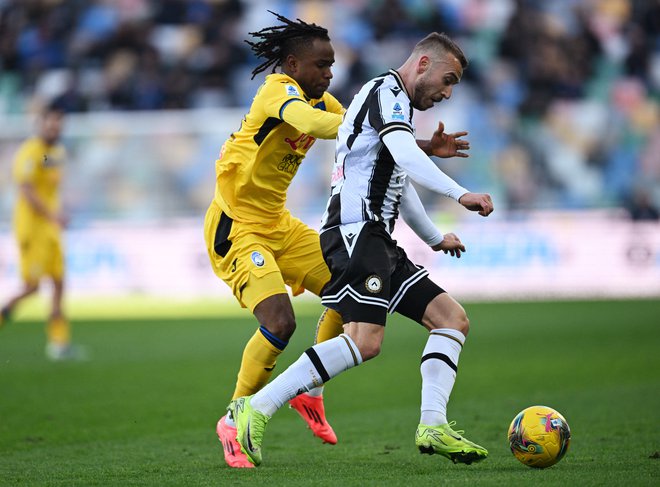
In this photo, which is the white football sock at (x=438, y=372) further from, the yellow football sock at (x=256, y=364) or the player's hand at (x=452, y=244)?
the yellow football sock at (x=256, y=364)

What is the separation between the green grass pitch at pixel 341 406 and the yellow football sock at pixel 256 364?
1.47 ft

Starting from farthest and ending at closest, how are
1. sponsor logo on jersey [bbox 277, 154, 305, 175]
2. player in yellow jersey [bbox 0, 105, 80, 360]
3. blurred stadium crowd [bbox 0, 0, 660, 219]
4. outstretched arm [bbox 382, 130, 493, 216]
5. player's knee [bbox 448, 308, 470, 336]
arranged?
blurred stadium crowd [bbox 0, 0, 660, 219] → player in yellow jersey [bbox 0, 105, 80, 360] → sponsor logo on jersey [bbox 277, 154, 305, 175] → player's knee [bbox 448, 308, 470, 336] → outstretched arm [bbox 382, 130, 493, 216]

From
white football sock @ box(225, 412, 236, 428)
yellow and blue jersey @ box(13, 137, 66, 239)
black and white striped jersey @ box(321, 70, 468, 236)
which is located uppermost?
yellow and blue jersey @ box(13, 137, 66, 239)

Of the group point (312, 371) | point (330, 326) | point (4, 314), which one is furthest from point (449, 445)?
point (4, 314)

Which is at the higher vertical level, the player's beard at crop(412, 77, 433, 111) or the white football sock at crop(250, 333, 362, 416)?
the player's beard at crop(412, 77, 433, 111)

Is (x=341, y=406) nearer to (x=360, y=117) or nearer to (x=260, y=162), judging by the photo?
(x=260, y=162)

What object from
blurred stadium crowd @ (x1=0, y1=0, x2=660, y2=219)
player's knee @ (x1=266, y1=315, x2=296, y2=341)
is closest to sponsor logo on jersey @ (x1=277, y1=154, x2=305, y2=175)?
player's knee @ (x1=266, y1=315, x2=296, y2=341)

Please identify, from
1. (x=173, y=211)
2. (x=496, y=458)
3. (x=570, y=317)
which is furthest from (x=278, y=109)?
(x=173, y=211)

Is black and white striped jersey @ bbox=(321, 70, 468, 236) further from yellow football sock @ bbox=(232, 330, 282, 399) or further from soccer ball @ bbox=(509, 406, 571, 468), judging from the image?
soccer ball @ bbox=(509, 406, 571, 468)

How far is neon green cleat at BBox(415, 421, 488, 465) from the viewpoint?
5.32 m

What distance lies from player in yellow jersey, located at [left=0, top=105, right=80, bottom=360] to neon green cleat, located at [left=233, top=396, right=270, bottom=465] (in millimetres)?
6939

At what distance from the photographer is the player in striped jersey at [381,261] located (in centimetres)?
540

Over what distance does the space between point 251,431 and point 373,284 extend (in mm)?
966

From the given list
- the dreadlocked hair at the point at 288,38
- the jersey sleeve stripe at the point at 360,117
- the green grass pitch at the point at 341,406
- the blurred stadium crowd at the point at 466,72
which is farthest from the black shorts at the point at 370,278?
the blurred stadium crowd at the point at 466,72
